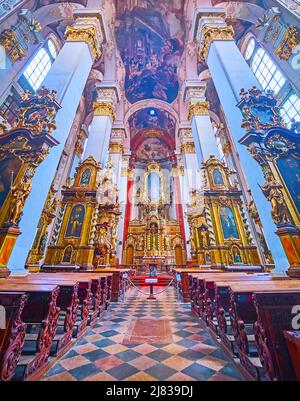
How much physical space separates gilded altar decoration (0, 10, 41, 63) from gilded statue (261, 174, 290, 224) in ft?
32.2

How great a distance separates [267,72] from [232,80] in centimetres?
600

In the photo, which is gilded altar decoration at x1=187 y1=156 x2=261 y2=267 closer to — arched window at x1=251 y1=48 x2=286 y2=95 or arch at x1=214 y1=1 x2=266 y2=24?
arched window at x1=251 y1=48 x2=286 y2=95

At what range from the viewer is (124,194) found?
1457 cm

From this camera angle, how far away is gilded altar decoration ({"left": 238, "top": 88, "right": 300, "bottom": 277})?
353cm

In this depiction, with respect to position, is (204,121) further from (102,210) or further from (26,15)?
(26,15)

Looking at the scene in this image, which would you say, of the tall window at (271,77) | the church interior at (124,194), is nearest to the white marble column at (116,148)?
the church interior at (124,194)

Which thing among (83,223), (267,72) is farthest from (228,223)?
(267,72)

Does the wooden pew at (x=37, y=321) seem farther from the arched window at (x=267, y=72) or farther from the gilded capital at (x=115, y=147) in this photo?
the gilded capital at (x=115, y=147)

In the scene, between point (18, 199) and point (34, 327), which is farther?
point (18, 199)

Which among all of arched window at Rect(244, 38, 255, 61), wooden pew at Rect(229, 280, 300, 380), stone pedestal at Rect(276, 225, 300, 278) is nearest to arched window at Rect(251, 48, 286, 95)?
arched window at Rect(244, 38, 255, 61)

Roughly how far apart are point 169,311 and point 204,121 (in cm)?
856

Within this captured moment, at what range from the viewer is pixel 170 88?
15.4 meters

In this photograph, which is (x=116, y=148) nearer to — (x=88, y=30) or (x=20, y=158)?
(x=88, y=30)
